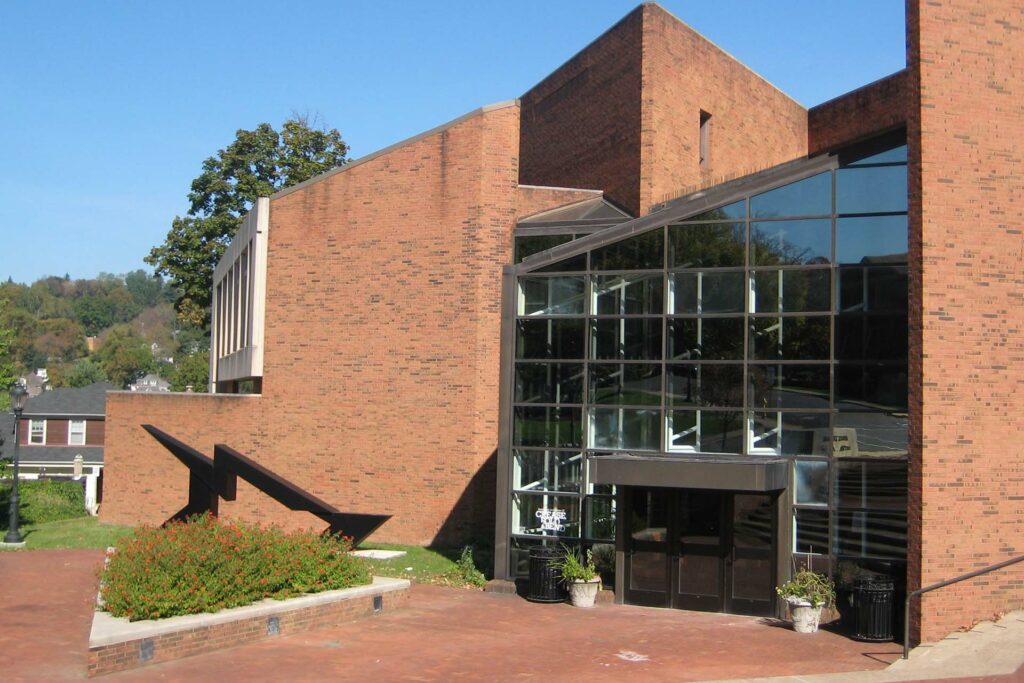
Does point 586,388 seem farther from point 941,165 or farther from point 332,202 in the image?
point 332,202

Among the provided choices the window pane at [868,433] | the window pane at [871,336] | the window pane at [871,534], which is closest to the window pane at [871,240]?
the window pane at [871,336]

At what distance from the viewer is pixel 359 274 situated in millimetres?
25594

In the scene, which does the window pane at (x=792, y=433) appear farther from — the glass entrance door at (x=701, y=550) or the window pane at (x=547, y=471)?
the window pane at (x=547, y=471)

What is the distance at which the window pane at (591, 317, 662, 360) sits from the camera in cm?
1869

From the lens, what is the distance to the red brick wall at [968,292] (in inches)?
591

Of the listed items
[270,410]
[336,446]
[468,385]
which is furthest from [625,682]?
[270,410]

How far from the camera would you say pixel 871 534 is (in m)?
16.8

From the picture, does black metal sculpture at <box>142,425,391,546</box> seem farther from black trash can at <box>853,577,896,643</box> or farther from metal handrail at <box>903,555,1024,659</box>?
metal handrail at <box>903,555,1024,659</box>

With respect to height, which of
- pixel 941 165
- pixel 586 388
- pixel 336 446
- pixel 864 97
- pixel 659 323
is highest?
pixel 864 97

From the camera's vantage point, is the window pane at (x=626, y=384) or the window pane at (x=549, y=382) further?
the window pane at (x=549, y=382)

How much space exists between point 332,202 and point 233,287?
24.6 feet

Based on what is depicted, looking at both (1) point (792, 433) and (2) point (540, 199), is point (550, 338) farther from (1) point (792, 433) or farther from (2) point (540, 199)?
(2) point (540, 199)

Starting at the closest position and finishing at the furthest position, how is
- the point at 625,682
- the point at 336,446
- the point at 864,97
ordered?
the point at 625,682
the point at 336,446
the point at 864,97

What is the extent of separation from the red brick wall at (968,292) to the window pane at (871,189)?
1.92 metres
